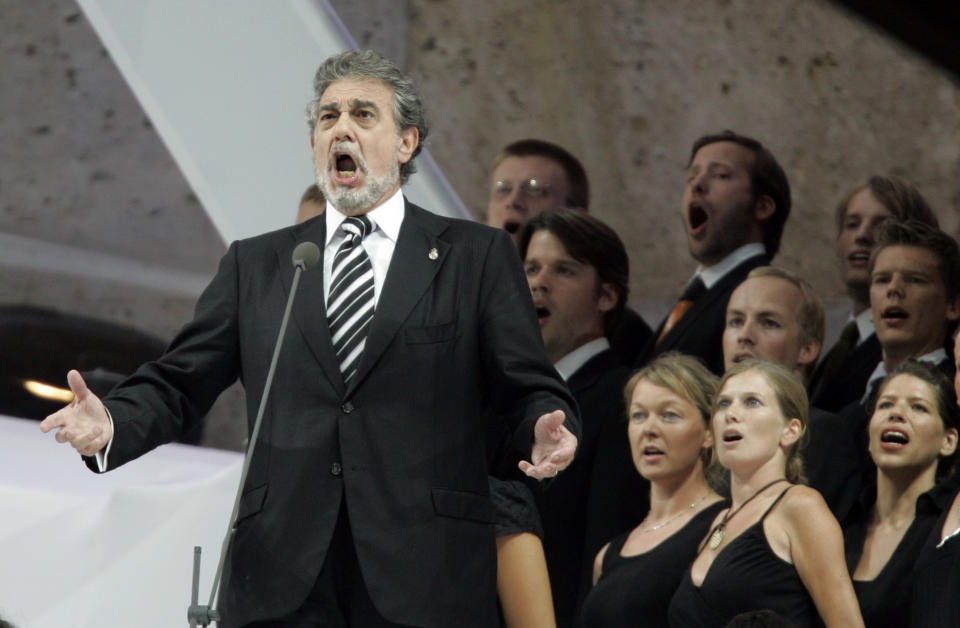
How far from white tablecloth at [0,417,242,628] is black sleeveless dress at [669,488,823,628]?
1111 mm

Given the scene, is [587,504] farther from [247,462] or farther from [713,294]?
[247,462]

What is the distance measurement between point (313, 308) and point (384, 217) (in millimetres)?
170

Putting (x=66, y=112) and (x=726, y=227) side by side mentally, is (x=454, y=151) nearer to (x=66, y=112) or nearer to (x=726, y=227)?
(x=66, y=112)

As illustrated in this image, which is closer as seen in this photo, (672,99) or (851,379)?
(851,379)

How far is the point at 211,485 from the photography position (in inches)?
139

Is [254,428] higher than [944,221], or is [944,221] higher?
[944,221]

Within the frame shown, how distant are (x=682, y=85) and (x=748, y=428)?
2.76 m

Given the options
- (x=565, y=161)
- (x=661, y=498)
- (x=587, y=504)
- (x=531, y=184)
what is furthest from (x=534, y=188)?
(x=661, y=498)

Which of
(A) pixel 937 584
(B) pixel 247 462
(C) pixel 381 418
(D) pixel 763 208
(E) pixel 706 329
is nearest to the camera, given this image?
(B) pixel 247 462

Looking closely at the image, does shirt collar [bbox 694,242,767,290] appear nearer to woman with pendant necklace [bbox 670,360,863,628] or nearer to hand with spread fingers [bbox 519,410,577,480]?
woman with pendant necklace [bbox 670,360,863,628]

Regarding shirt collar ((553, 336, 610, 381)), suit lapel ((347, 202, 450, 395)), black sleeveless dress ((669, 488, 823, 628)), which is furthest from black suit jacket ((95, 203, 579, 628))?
shirt collar ((553, 336, 610, 381))

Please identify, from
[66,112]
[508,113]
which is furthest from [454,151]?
[66,112]

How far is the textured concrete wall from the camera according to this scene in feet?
17.2

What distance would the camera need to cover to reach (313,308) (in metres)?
2.09
